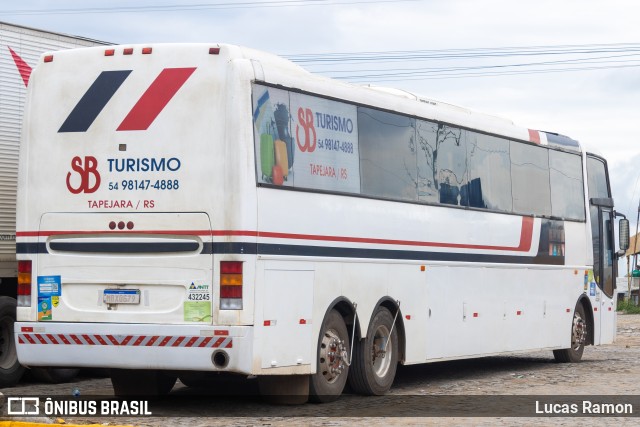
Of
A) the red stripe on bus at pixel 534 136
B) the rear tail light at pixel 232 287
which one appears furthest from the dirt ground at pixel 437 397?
the red stripe on bus at pixel 534 136

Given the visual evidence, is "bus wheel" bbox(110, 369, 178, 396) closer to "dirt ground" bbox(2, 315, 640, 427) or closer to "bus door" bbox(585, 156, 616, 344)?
"dirt ground" bbox(2, 315, 640, 427)

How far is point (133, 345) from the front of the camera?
1239 centimetres

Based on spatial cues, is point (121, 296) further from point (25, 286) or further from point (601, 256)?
point (601, 256)

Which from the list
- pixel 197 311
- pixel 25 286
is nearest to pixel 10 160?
pixel 25 286

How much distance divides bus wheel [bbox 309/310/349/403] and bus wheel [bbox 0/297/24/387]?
444cm

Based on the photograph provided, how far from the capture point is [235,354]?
1202cm

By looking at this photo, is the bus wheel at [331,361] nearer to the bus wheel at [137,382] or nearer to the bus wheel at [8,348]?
the bus wheel at [137,382]

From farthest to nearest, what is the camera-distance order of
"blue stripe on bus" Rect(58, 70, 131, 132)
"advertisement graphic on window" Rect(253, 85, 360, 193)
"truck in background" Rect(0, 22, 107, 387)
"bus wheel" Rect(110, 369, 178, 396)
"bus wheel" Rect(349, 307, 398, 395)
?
"truck in background" Rect(0, 22, 107, 387)
"bus wheel" Rect(349, 307, 398, 395)
"bus wheel" Rect(110, 369, 178, 396)
"blue stripe on bus" Rect(58, 70, 131, 132)
"advertisement graphic on window" Rect(253, 85, 360, 193)

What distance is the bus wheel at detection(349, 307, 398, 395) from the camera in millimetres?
14477

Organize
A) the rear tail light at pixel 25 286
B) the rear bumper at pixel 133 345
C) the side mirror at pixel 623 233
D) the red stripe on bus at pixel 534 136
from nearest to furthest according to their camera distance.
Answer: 1. the rear bumper at pixel 133 345
2. the rear tail light at pixel 25 286
3. the red stripe on bus at pixel 534 136
4. the side mirror at pixel 623 233

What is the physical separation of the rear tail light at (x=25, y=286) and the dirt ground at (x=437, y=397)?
1.48m

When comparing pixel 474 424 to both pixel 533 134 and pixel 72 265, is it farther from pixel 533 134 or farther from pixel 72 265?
pixel 533 134

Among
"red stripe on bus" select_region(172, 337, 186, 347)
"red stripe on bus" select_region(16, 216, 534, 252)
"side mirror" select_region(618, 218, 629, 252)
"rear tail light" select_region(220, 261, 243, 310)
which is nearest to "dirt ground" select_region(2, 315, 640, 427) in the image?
"red stripe on bus" select_region(172, 337, 186, 347)

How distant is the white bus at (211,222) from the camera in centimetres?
1224
